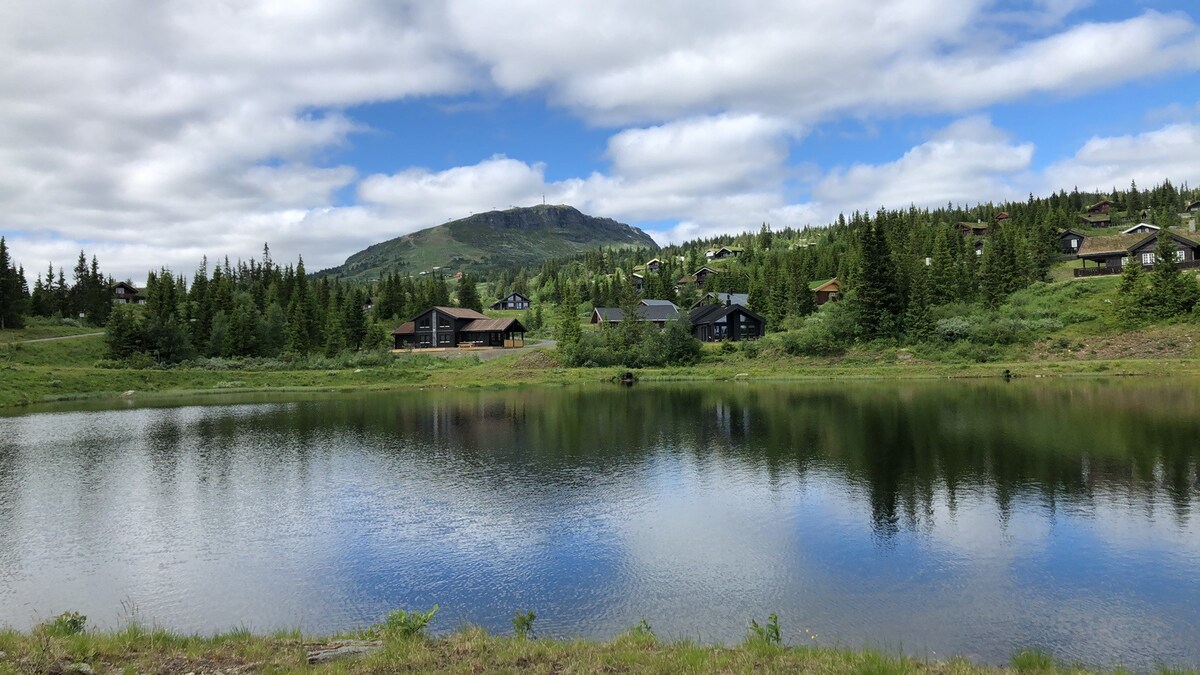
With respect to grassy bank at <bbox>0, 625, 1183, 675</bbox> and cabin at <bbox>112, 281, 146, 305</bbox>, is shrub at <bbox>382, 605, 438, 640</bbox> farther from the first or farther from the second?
cabin at <bbox>112, 281, 146, 305</bbox>

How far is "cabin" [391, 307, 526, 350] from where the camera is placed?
113875 millimetres

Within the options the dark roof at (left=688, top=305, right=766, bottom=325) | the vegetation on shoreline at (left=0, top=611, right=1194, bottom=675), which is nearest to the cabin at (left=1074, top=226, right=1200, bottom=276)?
the dark roof at (left=688, top=305, right=766, bottom=325)

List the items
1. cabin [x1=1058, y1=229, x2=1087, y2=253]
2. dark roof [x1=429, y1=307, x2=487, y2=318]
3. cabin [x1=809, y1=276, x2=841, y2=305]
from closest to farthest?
dark roof [x1=429, y1=307, x2=487, y2=318]
cabin [x1=1058, y1=229, x2=1087, y2=253]
cabin [x1=809, y1=276, x2=841, y2=305]

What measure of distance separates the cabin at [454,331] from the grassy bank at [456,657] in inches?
3951

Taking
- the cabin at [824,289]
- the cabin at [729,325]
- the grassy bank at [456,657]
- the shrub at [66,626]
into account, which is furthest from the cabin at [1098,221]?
the shrub at [66,626]

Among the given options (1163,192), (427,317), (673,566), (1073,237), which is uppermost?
(1163,192)

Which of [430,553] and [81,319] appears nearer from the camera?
[430,553]

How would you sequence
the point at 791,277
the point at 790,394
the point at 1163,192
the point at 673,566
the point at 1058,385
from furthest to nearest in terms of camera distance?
the point at 1163,192
the point at 791,277
the point at 790,394
the point at 1058,385
the point at 673,566

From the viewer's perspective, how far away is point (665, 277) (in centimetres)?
14362

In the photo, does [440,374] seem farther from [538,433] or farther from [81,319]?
[81,319]

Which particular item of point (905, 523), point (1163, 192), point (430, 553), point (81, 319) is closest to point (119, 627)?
point (430, 553)

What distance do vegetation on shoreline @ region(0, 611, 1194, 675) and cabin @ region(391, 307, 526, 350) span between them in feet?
328

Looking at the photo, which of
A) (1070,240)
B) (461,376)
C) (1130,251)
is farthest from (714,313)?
(1070,240)

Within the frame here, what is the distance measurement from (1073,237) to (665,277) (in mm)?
72204
